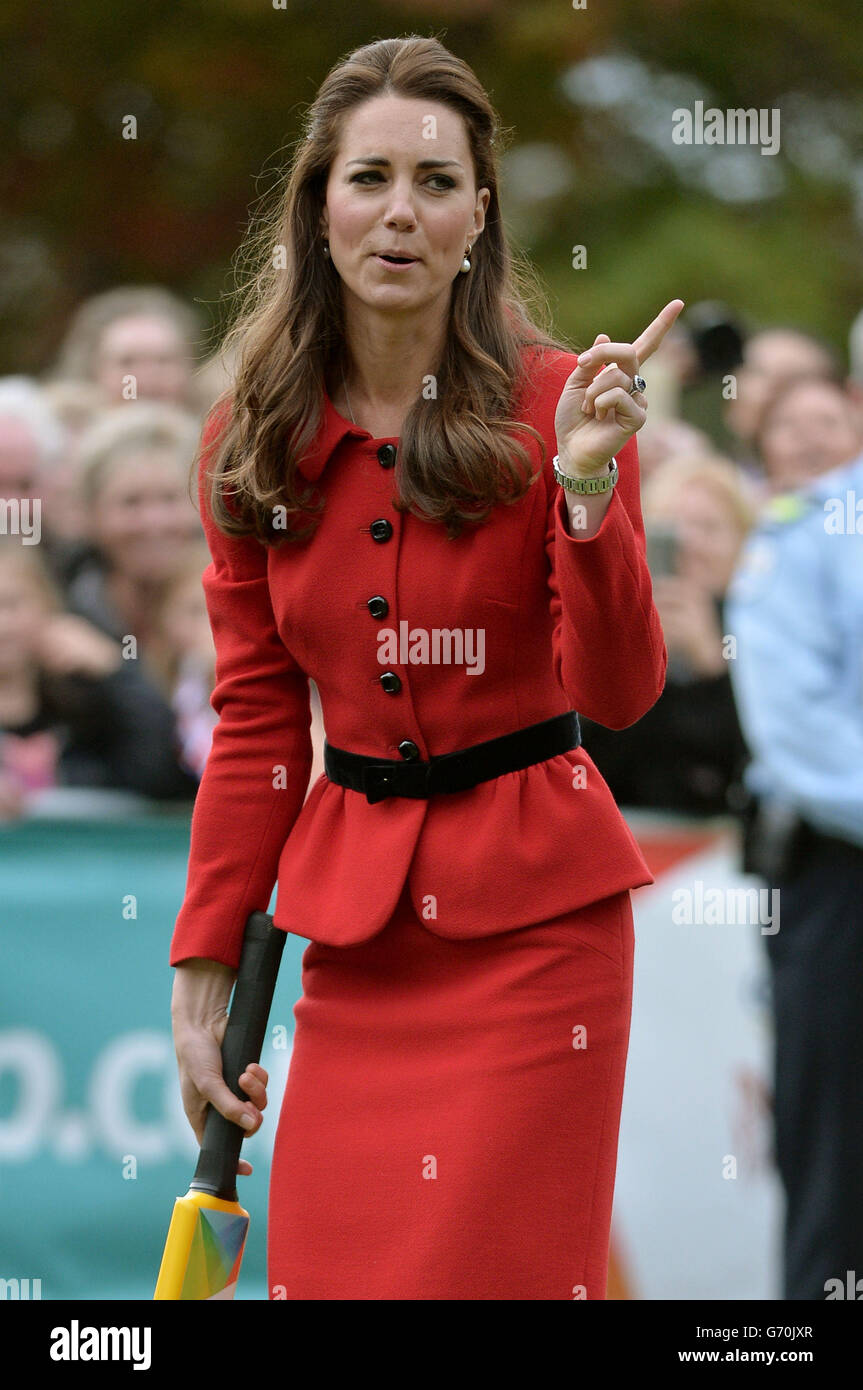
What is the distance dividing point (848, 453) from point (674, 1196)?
2.36 metres

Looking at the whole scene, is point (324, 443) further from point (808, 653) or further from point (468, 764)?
point (808, 653)

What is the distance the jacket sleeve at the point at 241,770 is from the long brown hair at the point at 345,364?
139mm

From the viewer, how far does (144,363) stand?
23.8ft

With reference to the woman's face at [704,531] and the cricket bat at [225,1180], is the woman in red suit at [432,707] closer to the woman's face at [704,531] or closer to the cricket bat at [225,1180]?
the cricket bat at [225,1180]

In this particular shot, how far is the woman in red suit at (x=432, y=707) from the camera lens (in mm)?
3354

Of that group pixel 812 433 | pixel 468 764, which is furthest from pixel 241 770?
pixel 812 433

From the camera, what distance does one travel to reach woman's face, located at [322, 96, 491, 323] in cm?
346

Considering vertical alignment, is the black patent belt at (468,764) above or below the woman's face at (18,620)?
below

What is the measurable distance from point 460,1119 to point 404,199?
140 centimetres

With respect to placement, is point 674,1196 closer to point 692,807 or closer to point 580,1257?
point 692,807

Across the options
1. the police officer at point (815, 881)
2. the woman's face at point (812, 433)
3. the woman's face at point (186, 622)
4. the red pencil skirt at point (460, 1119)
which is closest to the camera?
the red pencil skirt at point (460, 1119)

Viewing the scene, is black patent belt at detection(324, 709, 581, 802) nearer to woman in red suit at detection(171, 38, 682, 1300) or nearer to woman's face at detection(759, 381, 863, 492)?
woman in red suit at detection(171, 38, 682, 1300)

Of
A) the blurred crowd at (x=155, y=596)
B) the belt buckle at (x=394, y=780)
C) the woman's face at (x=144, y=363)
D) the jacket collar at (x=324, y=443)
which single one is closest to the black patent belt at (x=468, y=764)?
the belt buckle at (x=394, y=780)
